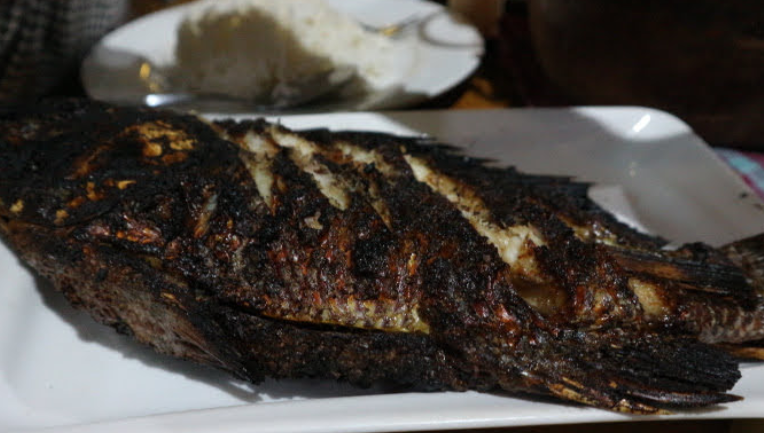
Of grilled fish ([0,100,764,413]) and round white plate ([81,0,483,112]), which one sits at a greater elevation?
grilled fish ([0,100,764,413])

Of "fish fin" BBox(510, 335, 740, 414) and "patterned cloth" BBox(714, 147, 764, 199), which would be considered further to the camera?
"patterned cloth" BBox(714, 147, 764, 199)

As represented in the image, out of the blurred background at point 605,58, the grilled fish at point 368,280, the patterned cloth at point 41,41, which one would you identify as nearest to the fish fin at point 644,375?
the grilled fish at point 368,280

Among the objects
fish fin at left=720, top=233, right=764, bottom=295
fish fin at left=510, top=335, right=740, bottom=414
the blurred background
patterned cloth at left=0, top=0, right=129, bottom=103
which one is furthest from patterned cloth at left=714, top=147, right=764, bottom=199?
patterned cloth at left=0, top=0, right=129, bottom=103

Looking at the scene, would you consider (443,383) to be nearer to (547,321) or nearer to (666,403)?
(547,321)

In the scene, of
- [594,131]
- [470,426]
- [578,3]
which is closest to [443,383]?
[470,426]

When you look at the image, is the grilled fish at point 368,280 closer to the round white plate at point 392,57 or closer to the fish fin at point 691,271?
the fish fin at point 691,271

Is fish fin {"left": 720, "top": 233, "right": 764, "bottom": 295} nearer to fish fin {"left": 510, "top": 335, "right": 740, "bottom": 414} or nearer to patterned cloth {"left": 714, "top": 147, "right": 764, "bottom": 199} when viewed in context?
fish fin {"left": 510, "top": 335, "right": 740, "bottom": 414}

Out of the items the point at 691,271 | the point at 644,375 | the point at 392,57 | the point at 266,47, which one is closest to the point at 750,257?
the point at 691,271
